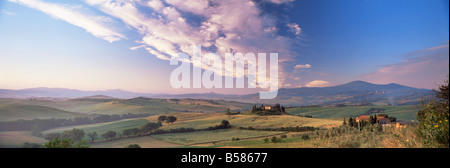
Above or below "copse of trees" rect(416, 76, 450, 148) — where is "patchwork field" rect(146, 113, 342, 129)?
below

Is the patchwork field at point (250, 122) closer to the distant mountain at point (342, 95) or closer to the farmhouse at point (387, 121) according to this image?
the distant mountain at point (342, 95)

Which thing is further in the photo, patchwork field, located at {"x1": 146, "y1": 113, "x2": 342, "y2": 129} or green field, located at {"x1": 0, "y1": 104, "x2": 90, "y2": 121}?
patchwork field, located at {"x1": 146, "y1": 113, "x2": 342, "y2": 129}

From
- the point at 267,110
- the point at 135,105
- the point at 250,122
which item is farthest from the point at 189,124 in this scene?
the point at 135,105

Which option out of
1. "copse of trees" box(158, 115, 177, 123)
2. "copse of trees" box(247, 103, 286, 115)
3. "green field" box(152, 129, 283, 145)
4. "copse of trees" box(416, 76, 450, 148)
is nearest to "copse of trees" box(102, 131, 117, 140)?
"green field" box(152, 129, 283, 145)

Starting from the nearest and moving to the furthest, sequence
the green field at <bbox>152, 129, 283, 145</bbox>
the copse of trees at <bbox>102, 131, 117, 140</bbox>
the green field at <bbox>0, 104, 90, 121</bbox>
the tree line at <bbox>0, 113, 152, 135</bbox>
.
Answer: the tree line at <bbox>0, 113, 152, 135</bbox> < the green field at <bbox>0, 104, 90, 121</bbox> < the green field at <bbox>152, 129, 283, 145</bbox> < the copse of trees at <bbox>102, 131, 117, 140</bbox>

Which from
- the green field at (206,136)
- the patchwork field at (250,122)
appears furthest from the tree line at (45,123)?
the green field at (206,136)

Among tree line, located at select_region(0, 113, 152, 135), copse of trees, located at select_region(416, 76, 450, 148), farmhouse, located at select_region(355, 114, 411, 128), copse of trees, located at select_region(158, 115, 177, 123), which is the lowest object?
copse of trees, located at select_region(158, 115, 177, 123)

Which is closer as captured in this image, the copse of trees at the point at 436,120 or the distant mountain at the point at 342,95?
the copse of trees at the point at 436,120

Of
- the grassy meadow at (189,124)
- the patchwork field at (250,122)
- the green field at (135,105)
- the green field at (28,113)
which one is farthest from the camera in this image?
the green field at (135,105)

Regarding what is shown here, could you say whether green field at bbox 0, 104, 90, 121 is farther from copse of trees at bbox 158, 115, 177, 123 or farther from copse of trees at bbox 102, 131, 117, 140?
copse of trees at bbox 158, 115, 177, 123

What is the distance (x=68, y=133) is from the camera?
618 inches
